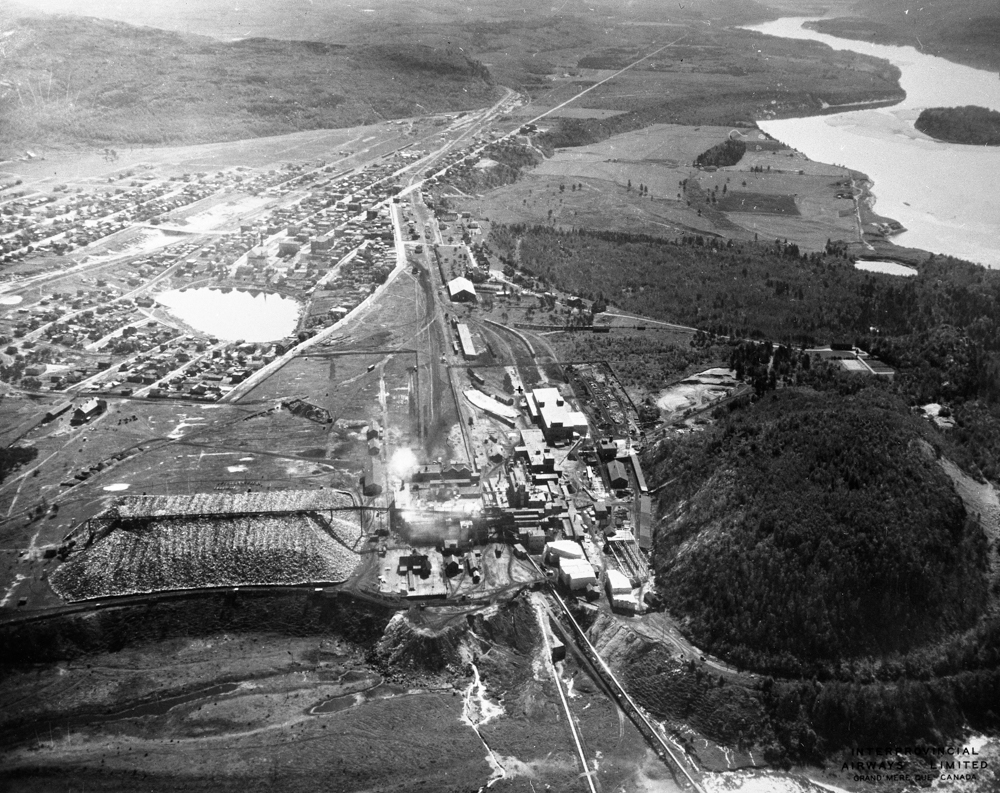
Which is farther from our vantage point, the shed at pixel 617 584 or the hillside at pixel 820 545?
the shed at pixel 617 584

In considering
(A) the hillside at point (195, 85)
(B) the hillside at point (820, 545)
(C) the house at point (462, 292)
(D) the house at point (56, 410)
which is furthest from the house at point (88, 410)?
(A) the hillside at point (195, 85)

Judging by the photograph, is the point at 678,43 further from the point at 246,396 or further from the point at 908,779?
the point at 908,779

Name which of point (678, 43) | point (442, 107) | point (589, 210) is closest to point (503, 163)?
point (589, 210)

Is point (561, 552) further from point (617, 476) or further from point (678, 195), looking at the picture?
point (678, 195)

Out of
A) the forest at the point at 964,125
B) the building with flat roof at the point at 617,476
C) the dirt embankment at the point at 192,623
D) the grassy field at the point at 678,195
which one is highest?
the forest at the point at 964,125

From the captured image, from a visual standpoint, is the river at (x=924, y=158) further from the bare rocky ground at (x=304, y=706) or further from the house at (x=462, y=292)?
the bare rocky ground at (x=304, y=706)

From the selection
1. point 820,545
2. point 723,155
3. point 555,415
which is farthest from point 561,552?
point 723,155

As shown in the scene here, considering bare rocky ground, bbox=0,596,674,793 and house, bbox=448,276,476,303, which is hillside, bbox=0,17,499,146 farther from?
bare rocky ground, bbox=0,596,674,793
